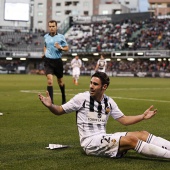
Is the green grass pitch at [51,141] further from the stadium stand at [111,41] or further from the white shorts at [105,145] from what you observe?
the stadium stand at [111,41]

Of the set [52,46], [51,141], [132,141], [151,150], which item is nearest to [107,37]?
[52,46]

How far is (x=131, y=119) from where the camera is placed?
7.42 m

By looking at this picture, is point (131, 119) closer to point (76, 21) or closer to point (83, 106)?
point (83, 106)

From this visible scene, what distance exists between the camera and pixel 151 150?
6.66 metres

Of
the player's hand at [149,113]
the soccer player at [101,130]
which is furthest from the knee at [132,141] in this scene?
the player's hand at [149,113]

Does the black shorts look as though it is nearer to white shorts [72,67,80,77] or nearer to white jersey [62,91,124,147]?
white jersey [62,91,124,147]

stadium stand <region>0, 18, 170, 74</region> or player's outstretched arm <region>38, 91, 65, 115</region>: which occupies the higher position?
player's outstretched arm <region>38, 91, 65, 115</region>

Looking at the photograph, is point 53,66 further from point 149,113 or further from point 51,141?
point 149,113

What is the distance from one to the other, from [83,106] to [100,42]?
237ft

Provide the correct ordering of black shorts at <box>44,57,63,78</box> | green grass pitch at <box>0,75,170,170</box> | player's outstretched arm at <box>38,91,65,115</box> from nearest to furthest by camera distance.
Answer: green grass pitch at <box>0,75,170,170</box>
player's outstretched arm at <box>38,91,65,115</box>
black shorts at <box>44,57,63,78</box>

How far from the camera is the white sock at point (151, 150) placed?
6652mm

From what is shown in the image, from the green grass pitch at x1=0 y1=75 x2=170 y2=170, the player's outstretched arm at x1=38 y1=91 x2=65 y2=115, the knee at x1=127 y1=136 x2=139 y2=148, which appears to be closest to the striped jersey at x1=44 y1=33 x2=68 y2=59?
the green grass pitch at x1=0 y1=75 x2=170 y2=170

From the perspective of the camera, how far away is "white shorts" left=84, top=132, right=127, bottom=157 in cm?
682

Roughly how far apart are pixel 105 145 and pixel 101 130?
36 cm
